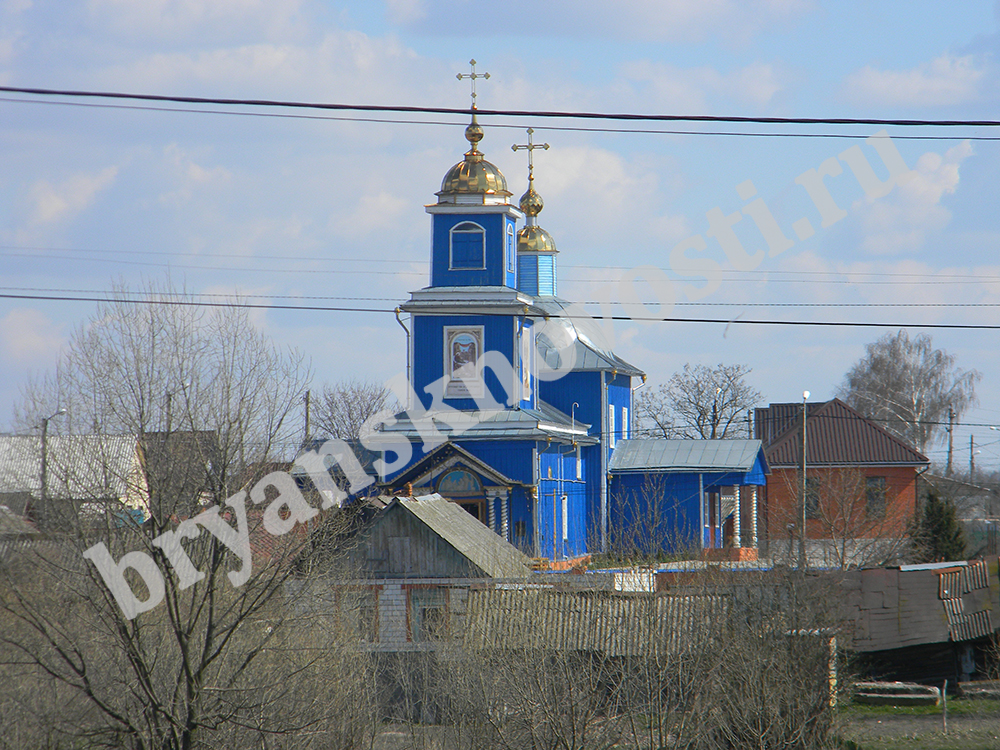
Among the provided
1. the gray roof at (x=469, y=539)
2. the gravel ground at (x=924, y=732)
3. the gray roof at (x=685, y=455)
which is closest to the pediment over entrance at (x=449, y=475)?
the gray roof at (x=469, y=539)

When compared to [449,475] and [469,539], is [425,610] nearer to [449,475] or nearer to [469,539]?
[469,539]

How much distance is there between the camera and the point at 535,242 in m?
42.0

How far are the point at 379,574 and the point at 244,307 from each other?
22.2 feet

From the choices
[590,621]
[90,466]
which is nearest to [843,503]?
[590,621]

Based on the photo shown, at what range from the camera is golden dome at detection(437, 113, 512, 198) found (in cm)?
3241

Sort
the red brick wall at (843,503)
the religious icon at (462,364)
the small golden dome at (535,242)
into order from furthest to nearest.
Answer: the small golden dome at (535,242)
the religious icon at (462,364)
the red brick wall at (843,503)

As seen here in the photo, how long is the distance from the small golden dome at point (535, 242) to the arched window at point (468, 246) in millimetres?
9530

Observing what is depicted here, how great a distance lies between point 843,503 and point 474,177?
14073mm

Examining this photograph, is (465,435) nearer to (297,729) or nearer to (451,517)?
(451,517)

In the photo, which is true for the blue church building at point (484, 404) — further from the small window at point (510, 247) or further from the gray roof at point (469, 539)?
the gray roof at point (469, 539)

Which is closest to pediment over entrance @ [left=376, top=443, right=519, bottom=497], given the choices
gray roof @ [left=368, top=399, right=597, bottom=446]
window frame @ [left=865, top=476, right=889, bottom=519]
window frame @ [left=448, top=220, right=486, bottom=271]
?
gray roof @ [left=368, top=399, right=597, bottom=446]

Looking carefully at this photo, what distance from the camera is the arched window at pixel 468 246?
32.3 meters

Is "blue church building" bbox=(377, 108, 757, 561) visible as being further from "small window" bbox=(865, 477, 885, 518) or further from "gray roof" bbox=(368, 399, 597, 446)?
"small window" bbox=(865, 477, 885, 518)

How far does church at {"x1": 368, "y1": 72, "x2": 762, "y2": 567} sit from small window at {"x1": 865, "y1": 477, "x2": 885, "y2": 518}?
6.37 meters
